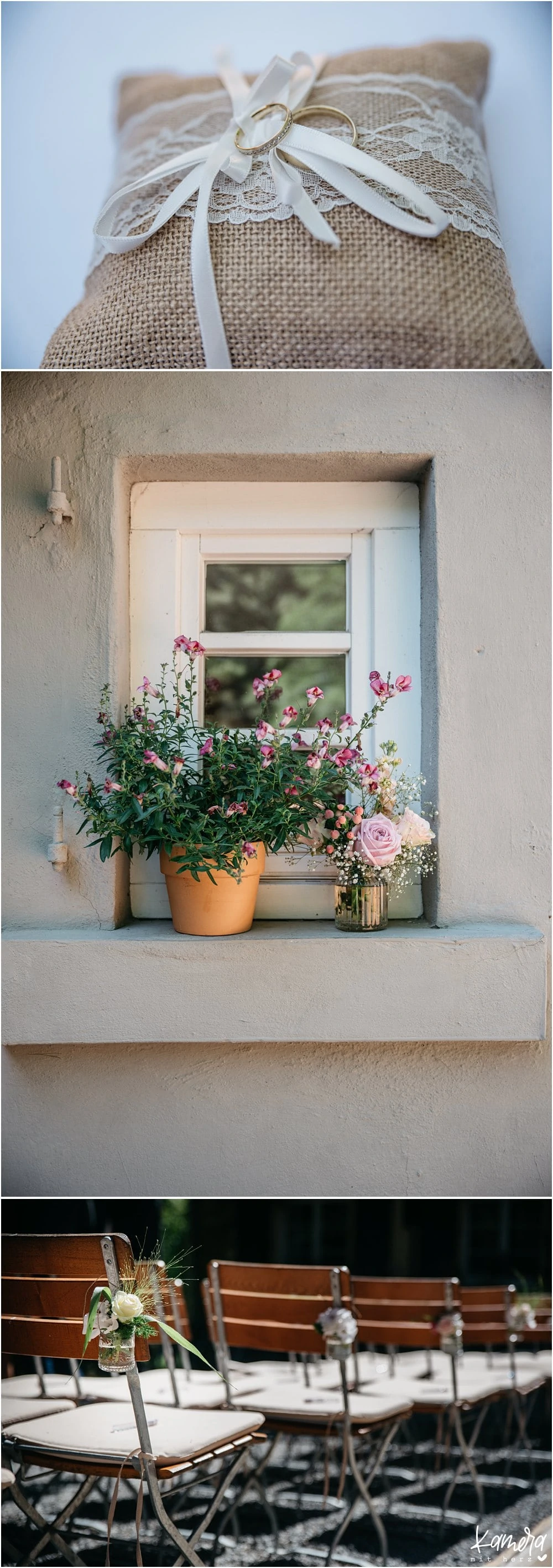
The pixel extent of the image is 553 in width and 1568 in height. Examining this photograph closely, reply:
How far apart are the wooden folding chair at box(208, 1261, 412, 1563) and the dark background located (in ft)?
0.23

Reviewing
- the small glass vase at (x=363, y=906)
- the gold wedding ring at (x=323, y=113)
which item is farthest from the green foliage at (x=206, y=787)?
the gold wedding ring at (x=323, y=113)

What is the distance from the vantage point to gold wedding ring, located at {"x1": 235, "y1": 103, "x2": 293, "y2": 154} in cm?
107

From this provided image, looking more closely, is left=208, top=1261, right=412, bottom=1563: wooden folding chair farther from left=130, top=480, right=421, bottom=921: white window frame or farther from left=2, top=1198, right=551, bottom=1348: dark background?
left=130, top=480, right=421, bottom=921: white window frame

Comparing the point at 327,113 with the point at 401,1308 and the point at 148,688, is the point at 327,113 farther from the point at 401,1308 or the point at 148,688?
the point at 401,1308

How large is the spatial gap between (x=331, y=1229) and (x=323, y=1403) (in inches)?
19.4

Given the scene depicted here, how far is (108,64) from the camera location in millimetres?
1065

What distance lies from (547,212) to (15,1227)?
1518mm

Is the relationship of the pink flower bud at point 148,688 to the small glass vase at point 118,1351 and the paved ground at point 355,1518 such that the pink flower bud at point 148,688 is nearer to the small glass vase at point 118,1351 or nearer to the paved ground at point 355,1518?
the small glass vase at point 118,1351

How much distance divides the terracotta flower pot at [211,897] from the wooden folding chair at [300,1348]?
58cm

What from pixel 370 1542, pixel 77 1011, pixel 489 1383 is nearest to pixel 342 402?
pixel 77 1011

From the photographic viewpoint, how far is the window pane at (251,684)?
142cm

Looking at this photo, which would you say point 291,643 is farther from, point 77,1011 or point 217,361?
point 77,1011

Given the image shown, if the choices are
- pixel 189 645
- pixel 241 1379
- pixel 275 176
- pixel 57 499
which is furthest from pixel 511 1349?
pixel 275 176

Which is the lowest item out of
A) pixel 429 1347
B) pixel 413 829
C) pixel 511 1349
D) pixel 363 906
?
pixel 429 1347
